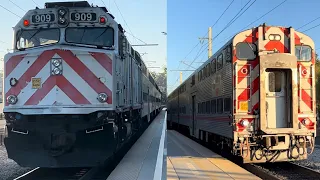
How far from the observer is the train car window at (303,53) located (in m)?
9.51

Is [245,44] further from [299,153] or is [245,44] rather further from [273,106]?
[299,153]

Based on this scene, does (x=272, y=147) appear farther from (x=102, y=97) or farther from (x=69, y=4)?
(x=69, y=4)

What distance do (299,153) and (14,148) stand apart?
663 centimetres

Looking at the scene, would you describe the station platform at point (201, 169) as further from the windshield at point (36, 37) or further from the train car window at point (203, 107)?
the windshield at point (36, 37)

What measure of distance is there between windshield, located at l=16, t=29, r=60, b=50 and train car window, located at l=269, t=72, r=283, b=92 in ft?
17.1

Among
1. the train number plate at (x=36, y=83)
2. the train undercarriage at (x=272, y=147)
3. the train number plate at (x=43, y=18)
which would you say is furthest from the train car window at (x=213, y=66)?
the train number plate at (x=36, y=83)

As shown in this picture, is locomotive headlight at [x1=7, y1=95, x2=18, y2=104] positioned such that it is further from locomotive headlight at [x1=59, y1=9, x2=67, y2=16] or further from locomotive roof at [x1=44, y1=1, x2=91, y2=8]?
locomotive roof at [x1=44, y1=1, x2=91, y2=8]

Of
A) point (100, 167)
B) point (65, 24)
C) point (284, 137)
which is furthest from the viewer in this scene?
point (100, 167)

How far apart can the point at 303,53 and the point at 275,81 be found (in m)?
1.01

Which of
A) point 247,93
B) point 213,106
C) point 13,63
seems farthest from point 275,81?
point 13,63

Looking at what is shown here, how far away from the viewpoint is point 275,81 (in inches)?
373

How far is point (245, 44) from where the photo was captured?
31.1 feet

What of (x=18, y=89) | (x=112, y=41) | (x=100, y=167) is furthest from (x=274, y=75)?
(x=18, y=89)

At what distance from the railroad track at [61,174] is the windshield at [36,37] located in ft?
9.56
